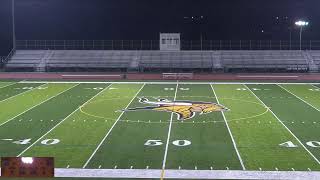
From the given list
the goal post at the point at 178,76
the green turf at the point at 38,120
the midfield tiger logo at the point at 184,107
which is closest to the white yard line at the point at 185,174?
the green turf at the point at 38,120

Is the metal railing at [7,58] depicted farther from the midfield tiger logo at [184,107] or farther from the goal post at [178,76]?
the midfield tiger logo at [184,107]

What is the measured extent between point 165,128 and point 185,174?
6482 mm

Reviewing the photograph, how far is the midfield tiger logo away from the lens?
24.8 metres

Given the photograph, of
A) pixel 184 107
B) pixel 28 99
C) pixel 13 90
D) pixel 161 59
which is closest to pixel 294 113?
pixel 184 107

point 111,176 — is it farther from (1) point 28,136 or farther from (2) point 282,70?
(2) point 282,70

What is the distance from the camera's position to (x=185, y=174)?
14.8 metres

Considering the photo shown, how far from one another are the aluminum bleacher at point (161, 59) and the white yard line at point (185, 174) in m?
34.0

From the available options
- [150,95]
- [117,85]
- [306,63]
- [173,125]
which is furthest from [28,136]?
[306,63]

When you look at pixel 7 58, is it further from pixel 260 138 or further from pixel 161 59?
pixel 260 138

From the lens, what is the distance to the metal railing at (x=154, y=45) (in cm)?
5138

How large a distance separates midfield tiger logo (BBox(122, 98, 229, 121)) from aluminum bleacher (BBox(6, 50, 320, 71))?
21027 mm

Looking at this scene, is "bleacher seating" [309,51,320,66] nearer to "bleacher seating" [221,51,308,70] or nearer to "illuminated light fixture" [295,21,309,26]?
"bleacher seating" [221,51,308,70]

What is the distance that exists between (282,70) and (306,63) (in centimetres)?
264

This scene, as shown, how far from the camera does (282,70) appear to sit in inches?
1895
